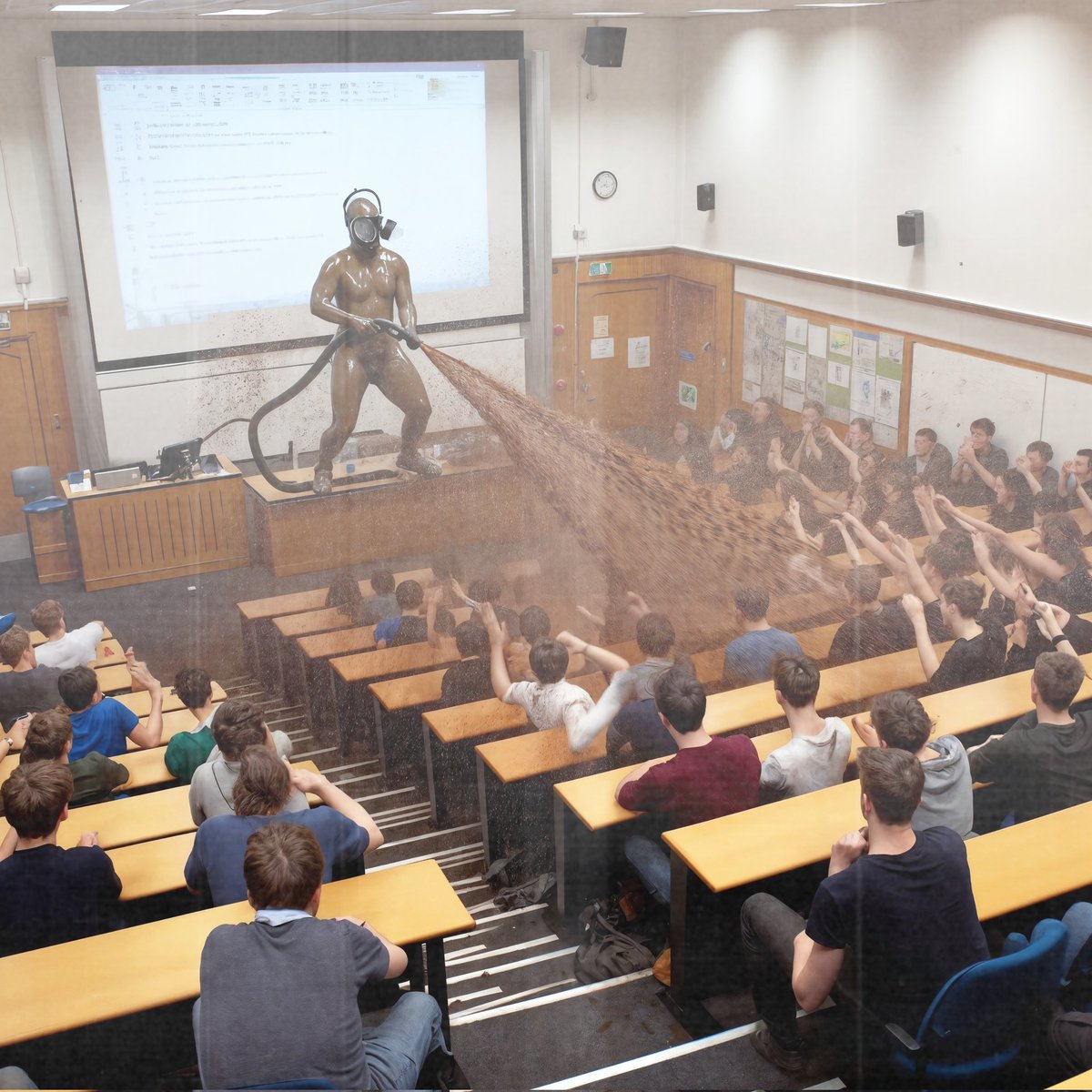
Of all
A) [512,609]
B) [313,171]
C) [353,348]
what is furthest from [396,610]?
[313,171]

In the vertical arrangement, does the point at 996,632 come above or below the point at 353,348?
below

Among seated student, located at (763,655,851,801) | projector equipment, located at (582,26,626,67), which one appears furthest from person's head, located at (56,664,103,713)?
projector equipment, located at (582,26,626,67)

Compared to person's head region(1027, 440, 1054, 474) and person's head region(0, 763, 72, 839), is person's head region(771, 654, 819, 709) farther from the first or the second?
person's head region(1027, 440, 1054, 474)

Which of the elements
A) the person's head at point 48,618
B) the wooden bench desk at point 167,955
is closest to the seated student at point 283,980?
the wooden bench desk at point 167,955

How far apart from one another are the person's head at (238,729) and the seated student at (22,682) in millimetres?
1088

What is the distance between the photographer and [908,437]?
17.0 ft

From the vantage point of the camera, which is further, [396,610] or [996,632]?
[396,610]

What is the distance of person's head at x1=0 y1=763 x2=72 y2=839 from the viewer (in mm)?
1943

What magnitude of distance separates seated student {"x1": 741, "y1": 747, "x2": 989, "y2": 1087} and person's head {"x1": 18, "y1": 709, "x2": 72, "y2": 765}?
160 cm

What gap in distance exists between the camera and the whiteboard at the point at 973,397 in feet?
15.3

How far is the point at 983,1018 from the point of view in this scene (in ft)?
5.69

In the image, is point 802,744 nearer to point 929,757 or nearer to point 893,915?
point 929,757

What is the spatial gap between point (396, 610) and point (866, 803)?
2588mm

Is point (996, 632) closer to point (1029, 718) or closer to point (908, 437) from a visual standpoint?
point (1029, 718)
